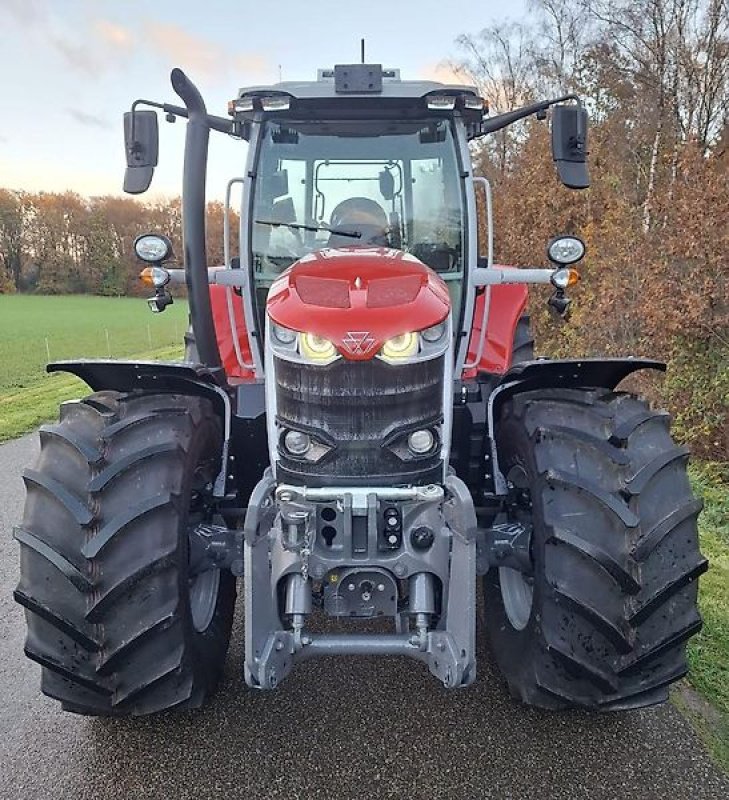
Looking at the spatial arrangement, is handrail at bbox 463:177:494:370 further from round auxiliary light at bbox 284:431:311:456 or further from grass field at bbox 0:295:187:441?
grass field at bbox 0:295:187:441

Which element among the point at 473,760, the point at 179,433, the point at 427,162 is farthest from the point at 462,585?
the point at 427,162

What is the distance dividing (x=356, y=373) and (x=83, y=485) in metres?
1.03

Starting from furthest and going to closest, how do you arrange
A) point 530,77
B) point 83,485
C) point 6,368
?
point 530,77 → point 6,368 → point 83,485

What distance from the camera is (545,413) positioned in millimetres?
2865

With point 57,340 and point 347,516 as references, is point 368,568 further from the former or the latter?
point 57,340

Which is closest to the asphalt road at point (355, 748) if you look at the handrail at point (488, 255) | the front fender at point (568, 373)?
the front fender at point (568, 373)

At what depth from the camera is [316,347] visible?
2.51m

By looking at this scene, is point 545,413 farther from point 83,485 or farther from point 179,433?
point 83,485

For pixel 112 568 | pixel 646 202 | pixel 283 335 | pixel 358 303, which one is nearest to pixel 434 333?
pixel 358 303

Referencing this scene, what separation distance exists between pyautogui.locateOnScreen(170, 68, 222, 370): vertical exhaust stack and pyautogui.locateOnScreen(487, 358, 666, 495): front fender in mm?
1245

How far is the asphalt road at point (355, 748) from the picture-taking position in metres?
2.57

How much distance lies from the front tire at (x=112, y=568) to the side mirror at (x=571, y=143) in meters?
2.12

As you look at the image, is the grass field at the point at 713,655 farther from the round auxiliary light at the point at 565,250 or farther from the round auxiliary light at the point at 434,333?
the round auxiliary light at the point at 565,250

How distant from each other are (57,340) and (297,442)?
91.9 ft
